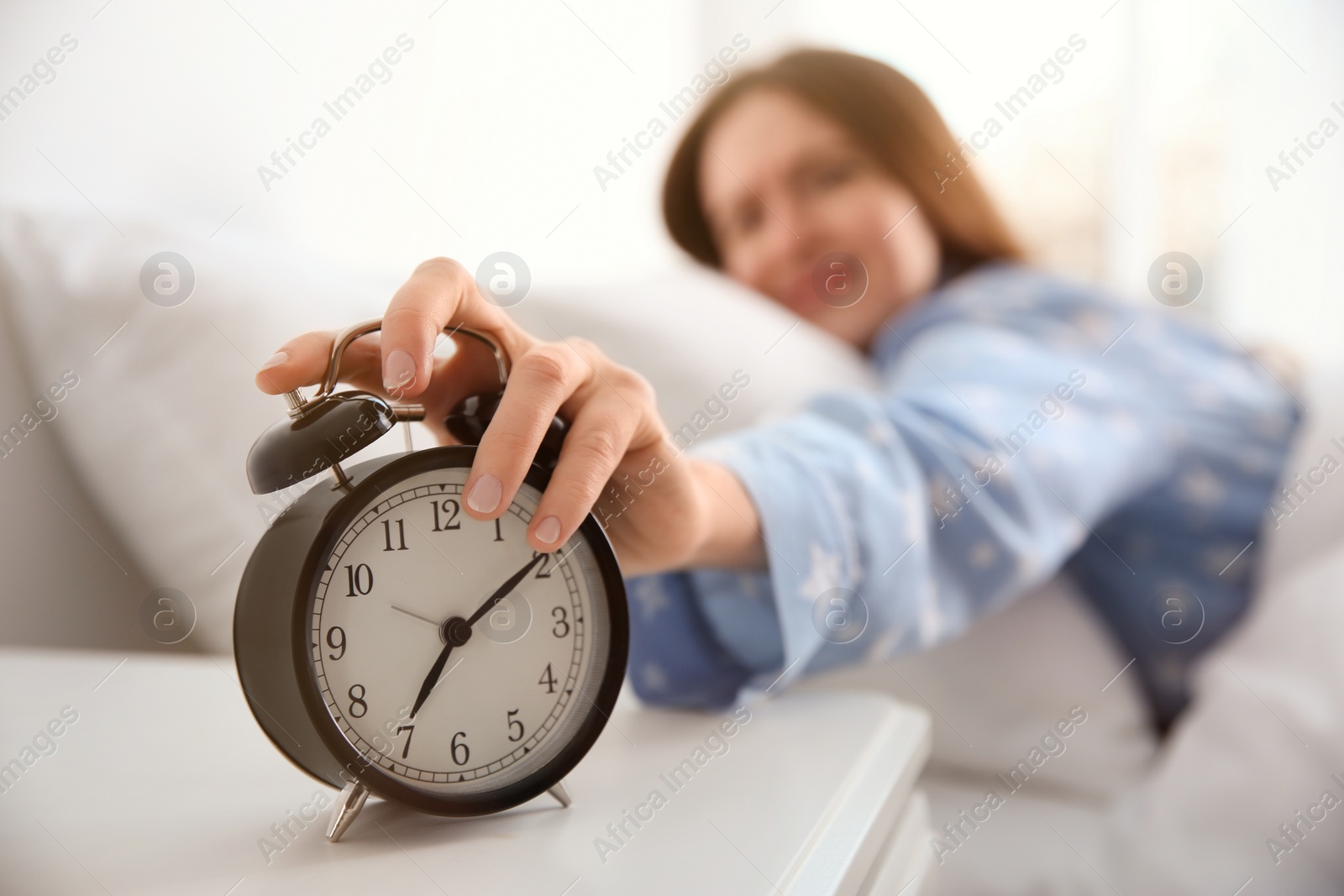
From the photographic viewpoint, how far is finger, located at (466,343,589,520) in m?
0.37

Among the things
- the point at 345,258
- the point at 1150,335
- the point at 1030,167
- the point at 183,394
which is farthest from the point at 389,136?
the point at 1030,167

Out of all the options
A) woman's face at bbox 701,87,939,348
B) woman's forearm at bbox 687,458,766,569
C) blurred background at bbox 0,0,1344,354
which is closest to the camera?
woman's forearm at bbox 687,458,766,569

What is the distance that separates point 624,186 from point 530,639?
1.28 metres

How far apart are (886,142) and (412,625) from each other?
3.71 feet

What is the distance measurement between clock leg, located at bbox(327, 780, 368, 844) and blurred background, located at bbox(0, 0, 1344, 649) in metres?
0.30

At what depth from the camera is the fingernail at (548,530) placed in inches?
15.2

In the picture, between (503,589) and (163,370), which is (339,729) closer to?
(503,589)

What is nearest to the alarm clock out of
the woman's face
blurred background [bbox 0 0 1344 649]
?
blurred background [bbox 0 0 1344 649]

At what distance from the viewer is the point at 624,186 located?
1.55m

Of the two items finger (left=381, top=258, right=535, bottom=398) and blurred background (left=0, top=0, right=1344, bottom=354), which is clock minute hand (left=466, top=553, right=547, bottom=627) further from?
blurred background (left=0, top=0, right=1344, bottom=354)

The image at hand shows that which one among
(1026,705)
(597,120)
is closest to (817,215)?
(597,120)

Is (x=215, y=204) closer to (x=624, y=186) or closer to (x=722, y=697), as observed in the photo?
(x=722, y=697)

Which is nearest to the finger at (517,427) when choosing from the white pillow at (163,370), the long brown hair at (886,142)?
the white pillow at (163,370)

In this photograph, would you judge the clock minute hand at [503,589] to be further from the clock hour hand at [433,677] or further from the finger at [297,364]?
the finger at [297,364]
